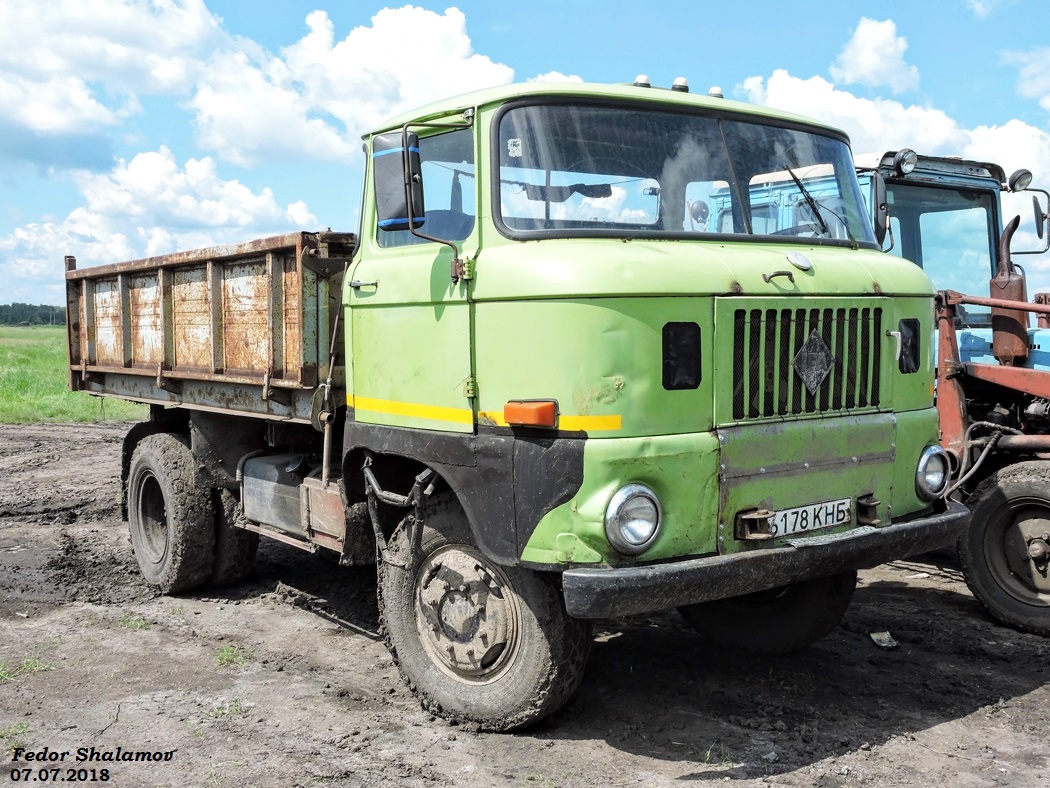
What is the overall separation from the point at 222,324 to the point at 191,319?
434mm

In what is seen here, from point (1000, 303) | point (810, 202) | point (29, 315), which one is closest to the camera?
point (810, 202)

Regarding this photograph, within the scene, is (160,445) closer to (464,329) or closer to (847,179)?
(464,329)

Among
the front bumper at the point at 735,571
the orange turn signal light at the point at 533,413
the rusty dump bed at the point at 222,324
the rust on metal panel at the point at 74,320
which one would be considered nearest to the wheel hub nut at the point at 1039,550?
the front bumper at the point at 735,571

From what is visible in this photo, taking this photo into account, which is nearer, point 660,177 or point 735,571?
point 735,571

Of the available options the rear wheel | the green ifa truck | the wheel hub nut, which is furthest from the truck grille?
the wheel hub nut

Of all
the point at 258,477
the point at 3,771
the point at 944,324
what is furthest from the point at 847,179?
the point at 3,771

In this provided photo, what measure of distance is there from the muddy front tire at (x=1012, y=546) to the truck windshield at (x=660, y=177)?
6.46 feet

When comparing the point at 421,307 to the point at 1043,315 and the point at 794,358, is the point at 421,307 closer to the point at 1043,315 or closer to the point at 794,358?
the point at 794,358

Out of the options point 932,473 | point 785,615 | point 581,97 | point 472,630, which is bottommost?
point 785,615

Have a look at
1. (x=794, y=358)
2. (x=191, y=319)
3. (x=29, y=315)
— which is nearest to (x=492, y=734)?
(x=794, y=358)

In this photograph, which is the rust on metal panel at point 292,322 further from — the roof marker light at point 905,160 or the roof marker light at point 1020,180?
the roof marker light at point 1020,180

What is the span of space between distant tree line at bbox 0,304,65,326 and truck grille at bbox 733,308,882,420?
119023 mm

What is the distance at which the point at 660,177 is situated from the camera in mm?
4613

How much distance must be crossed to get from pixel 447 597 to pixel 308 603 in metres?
2.49
